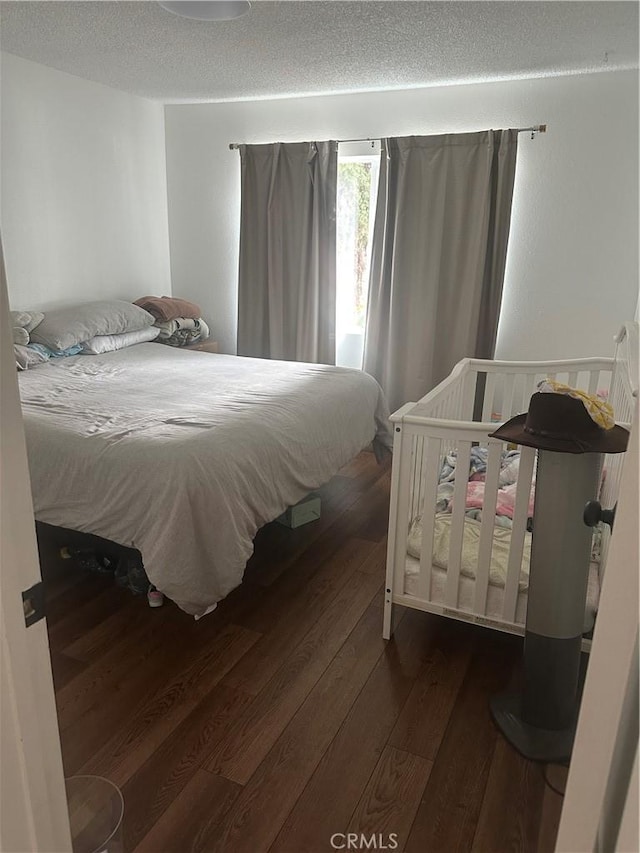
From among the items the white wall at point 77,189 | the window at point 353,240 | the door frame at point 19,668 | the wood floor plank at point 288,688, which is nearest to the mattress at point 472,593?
the wood floor plank at point 288,688

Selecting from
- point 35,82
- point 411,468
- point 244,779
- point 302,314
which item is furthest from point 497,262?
point 244,779

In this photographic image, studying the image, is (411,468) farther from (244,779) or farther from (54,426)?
(54,426)

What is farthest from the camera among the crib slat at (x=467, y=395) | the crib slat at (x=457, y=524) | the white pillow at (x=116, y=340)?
the white pillow at (x=116, y=340)

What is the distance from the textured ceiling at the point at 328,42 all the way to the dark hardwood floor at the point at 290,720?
2.51m

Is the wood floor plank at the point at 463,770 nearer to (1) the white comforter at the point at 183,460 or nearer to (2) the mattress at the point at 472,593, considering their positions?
(2) the mattress at the point at 472,593

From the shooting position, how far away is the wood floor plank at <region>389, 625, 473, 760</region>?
1801mm

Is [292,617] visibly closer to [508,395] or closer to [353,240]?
[508,395]

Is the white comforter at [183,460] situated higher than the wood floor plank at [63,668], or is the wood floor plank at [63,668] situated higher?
the white comforter at [183,460]

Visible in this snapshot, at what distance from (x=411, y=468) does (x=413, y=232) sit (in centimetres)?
251

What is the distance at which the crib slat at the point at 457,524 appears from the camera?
1.99m

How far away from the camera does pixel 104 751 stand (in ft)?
5.73

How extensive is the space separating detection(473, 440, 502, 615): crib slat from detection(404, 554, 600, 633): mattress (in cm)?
4

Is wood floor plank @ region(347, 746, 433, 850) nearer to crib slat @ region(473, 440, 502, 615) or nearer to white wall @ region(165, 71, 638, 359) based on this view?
crib slat @ region(473, 440, 502, 615)

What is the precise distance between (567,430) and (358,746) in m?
1.10
